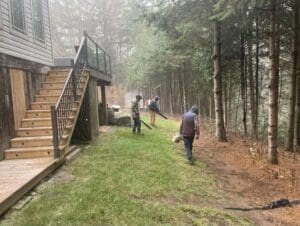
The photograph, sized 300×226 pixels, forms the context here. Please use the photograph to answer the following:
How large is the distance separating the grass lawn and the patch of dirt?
17.7 inches

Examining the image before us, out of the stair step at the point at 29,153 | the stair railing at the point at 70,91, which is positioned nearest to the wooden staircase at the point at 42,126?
the stair step at the point at 29,153

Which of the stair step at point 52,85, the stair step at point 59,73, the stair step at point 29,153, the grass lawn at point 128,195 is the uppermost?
the stair step at point 59,73

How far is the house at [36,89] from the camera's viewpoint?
8906mm

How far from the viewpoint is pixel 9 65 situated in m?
9.38

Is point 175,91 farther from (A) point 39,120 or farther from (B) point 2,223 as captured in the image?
(B) point 2,223

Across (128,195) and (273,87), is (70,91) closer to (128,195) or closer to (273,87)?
(128,195)

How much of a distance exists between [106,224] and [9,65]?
19.2 ft

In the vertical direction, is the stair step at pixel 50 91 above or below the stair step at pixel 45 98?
above

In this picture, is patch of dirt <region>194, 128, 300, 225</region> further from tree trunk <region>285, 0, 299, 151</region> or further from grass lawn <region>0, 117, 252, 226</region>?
tree trunk <region>285, 0, 299, 151</region>

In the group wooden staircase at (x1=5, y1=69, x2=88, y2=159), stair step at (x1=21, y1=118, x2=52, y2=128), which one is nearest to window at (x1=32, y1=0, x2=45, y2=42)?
wooden staircase at (x1=5, y1=69, x2=88, y2=159)

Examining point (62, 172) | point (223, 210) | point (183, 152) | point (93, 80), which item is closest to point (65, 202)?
point (62, 172)

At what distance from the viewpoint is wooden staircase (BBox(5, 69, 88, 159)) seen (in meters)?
8.84

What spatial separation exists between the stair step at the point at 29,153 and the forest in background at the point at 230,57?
17.7 feet

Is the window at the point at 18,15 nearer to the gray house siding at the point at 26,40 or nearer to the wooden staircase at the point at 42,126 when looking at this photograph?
the gray house siding at the point at 26,40
